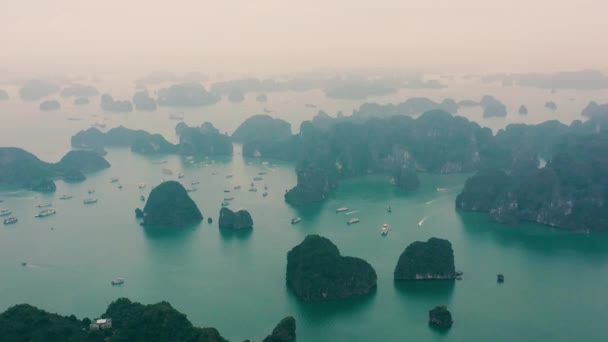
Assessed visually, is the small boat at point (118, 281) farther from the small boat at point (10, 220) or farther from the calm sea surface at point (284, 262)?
the small boat at point (10, 220)

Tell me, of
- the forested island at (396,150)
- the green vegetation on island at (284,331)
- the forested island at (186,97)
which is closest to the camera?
the green vegetation on island at (284,331)

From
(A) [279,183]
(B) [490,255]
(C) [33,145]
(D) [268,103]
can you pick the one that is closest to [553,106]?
(D) [268,103]

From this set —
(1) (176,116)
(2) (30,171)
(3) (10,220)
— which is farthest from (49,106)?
(3) (10,220)

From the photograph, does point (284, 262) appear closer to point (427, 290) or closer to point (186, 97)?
point (427, 290)

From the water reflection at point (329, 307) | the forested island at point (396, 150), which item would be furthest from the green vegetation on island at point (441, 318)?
the forested island at point (396, 150)

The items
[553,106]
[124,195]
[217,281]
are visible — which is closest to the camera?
[217,281]

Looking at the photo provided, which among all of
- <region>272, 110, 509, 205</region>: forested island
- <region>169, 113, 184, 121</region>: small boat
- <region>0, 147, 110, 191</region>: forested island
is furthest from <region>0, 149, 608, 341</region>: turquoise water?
<region>169, 113, 184, 121</region>: small boat

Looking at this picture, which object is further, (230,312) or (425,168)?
(425,168)

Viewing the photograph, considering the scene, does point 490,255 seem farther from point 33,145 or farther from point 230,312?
point 33,145

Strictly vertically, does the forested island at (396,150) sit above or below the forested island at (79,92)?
below
